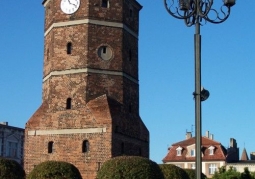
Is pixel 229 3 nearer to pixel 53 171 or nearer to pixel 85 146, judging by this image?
pixel 53 171

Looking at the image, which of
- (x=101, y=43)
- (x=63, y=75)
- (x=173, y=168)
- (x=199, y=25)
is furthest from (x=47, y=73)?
(x=199, y=25)

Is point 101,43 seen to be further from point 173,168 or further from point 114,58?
point 173,168

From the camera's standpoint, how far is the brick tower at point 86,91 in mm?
26156

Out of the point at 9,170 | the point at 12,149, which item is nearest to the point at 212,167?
the point at 12,149

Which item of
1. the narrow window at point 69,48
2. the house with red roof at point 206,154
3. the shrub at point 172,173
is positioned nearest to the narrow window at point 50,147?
the narrow window at point 69,48

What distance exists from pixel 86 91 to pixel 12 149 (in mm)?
26702

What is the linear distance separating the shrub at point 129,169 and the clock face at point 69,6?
10.5 m

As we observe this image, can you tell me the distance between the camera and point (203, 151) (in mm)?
50531

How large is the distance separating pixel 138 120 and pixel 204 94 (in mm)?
18265

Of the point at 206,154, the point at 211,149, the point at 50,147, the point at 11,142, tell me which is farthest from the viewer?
the point at 11,142

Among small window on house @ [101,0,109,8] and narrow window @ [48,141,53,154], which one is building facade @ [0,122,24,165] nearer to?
narrow window @ [48,141,53,154]

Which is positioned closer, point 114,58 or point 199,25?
point 199,25

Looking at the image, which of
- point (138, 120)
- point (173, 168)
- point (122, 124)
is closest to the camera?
point (173, 168)

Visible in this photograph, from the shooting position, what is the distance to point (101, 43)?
27484mm
